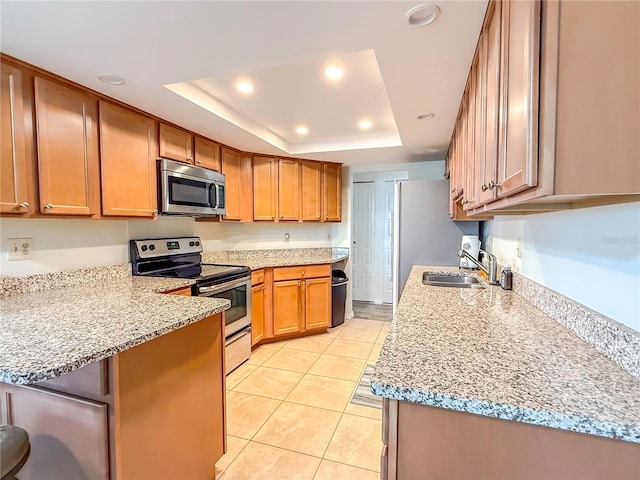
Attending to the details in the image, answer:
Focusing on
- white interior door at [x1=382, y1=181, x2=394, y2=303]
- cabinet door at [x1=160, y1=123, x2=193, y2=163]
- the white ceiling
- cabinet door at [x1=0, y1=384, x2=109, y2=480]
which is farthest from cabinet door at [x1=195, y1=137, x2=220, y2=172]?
white interior door at [x1=382, y1=181, x2=394, y2=303]

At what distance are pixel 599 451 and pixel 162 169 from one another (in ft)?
8.62

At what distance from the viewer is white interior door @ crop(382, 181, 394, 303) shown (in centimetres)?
484

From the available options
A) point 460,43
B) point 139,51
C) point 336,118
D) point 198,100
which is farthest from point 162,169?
point 460,43

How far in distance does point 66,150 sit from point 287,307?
7.68 ft

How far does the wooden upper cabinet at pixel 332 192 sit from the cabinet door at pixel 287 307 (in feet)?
3.25

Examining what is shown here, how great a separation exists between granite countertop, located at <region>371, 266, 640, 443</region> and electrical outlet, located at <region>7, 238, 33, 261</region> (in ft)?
6.90

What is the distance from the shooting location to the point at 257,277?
314 centimetres

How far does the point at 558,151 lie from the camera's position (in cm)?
66

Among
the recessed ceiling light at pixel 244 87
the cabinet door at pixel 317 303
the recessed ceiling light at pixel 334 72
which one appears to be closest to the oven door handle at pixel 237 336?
the cabinet door at pixel 317 303

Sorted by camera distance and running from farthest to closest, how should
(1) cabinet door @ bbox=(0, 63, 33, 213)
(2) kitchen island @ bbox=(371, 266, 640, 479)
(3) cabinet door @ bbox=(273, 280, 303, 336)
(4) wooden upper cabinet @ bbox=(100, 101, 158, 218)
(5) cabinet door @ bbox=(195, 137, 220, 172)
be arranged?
(3) cabinet door @ bbox=(273, 280, 303, 336), (5) cabinet door @ bbox=(195, 137, 220, 172), (4) wooden upper cabinet @ bbox=(100, 101, 158, 218), (1) cabinet door @ bbox=(0, 63, 33, 213), (2) kitchen island @ bbox=(371, 266, 640, 479)

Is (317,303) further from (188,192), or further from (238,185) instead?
(188,192)

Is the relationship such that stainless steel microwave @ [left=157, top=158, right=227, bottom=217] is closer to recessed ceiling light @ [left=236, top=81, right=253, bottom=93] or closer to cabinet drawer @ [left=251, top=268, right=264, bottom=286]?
cabinet drawer @ [left=251, top=268, right=264, bottom=286]

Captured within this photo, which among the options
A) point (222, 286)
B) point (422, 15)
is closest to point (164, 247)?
point (222, 286)

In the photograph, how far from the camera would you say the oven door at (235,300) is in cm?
254
